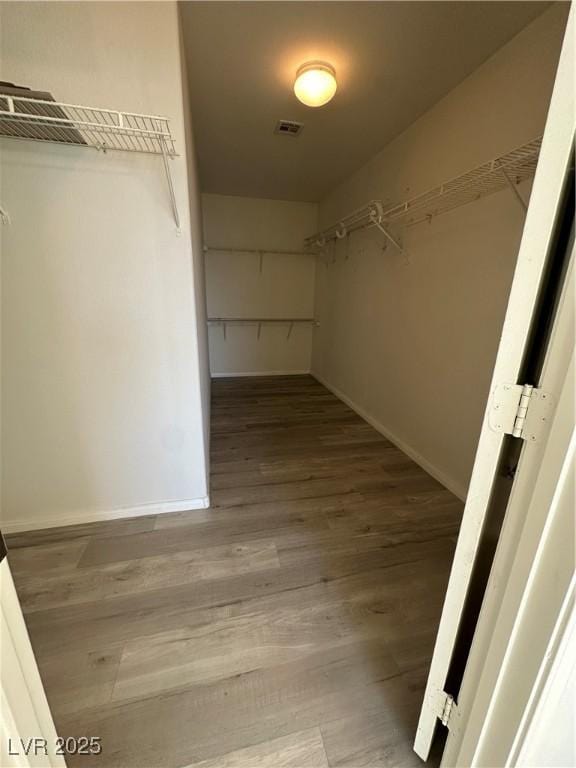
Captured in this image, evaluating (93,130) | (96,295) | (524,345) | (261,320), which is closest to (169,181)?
(93,130)

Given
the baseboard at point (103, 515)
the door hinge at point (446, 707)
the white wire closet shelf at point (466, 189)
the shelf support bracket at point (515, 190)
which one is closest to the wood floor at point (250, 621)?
the baseboard at point (103, 515)

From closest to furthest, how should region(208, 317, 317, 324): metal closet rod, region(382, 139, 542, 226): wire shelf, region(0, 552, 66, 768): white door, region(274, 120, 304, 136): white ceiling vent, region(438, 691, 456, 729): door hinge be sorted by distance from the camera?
1. region(0, 552, 66, 768): white door
2. region(438, 691, 456, 729): door hinge
3. region(382, 139, 542, 226): wire shelf
4. region(274, 120, 304, 136): white ceiling vent
5. region(208, 317, 317, 324): metal closet rod

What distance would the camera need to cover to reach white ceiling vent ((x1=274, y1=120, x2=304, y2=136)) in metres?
2.47

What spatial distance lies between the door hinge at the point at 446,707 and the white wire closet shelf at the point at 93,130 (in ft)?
6.62

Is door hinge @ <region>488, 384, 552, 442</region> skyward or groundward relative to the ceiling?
groundward

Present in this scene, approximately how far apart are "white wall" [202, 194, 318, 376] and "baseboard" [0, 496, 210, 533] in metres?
2.99

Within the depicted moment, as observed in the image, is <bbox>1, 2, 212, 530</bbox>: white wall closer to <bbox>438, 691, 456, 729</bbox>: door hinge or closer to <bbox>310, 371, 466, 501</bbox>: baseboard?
<bbox>438, 691, 456, 729</bbox>: door hinge

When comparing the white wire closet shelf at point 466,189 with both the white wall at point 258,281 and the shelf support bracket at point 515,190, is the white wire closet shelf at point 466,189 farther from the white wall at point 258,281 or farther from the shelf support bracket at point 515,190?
the white wall at point 258,281

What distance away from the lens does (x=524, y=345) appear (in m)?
0.60

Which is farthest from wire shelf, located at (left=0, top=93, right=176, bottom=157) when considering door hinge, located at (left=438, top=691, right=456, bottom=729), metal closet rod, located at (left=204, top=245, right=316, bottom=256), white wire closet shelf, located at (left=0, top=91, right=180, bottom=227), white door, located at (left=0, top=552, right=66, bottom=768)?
metal closet rod, located at (left=204, top=245, right=316, bottom=256)

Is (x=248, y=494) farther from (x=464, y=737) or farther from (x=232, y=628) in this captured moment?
(x=464, y=737)

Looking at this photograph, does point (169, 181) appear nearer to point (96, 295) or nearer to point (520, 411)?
point (96, 295)

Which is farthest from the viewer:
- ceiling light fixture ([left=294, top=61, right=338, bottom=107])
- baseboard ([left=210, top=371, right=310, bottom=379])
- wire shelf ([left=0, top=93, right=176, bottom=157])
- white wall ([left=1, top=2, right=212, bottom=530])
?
baseboard ([left=210, top=371, right=310, bottom=379])

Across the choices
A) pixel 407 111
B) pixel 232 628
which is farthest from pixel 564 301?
pixel 407 111
